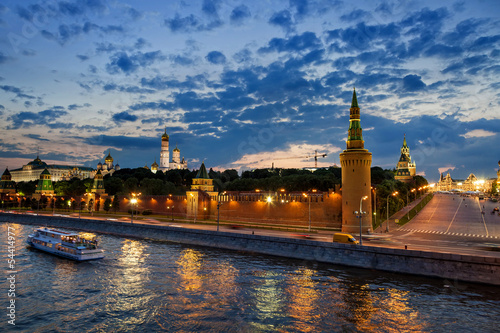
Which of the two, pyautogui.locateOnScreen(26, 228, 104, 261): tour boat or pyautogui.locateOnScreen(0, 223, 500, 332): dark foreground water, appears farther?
pyautogui.locateOnScreen(26, 228, 104, 261): tour boat

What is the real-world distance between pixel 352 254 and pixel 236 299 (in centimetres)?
1433

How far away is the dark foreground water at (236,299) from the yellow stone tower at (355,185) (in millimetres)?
14627

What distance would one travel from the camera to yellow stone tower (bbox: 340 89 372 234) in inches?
1829

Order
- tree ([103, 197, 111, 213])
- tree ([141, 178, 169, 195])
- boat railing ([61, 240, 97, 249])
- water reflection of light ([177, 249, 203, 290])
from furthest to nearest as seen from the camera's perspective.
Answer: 1. tree ([141, 178, 169, 195])
2. tree ([103, 197, 111, 213])
3. boat railing ([61, 240, 97, 249])
4. water reflection of light ([177, 249, 203, 290])

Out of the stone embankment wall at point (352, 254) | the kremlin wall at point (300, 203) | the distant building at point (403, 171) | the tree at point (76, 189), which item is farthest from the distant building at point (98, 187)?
the distant building at point (403, 171)

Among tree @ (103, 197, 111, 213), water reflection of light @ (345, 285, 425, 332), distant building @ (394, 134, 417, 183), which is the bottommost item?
water reflection of light @ (345, 285, 425, 332)

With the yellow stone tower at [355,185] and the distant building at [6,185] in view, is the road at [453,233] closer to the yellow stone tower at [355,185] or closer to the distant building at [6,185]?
the yellow stone tower at [355,185]

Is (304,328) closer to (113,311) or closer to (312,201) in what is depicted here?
(113,311)

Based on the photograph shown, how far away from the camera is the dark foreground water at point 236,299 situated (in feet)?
63.3

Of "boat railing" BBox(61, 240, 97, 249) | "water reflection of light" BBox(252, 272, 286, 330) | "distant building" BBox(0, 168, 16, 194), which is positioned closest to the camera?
"water reflection of light" BBox(252, 272, 286, 330)

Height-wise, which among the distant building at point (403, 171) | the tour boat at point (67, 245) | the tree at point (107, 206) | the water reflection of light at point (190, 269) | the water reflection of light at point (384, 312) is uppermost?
the distant building at point (403, 171)

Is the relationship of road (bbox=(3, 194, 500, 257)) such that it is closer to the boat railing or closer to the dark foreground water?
the dark foreground water

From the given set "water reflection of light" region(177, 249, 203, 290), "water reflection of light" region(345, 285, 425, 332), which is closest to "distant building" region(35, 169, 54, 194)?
"water reflection of light" region(177, 249, 203, 290)

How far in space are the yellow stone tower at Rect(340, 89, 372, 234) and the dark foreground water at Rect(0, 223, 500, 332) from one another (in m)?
14.6
